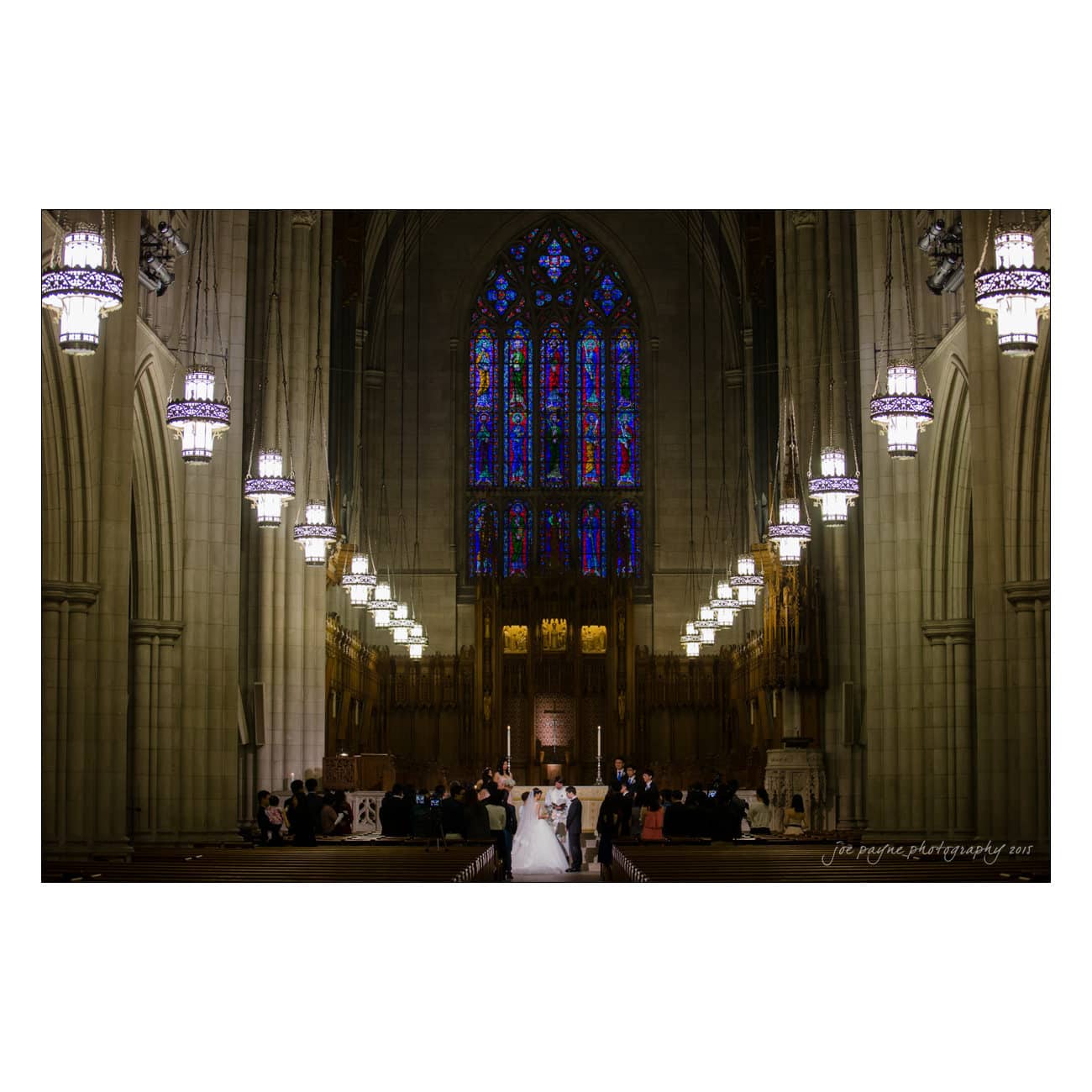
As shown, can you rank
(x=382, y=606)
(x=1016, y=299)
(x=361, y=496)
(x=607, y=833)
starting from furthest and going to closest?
(x=361, y=496) → (x=382, y=606) → (x=607, y=833) → (x=1016, y=299)

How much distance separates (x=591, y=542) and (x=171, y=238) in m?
23.7

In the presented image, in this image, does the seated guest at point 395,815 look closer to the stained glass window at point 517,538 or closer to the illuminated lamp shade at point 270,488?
the illuminated lamp shade at point 270,488

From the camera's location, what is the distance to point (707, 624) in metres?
33.3

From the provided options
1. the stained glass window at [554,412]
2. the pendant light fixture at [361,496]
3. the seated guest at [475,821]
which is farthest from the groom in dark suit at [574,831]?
the stained glass window at [554,412]

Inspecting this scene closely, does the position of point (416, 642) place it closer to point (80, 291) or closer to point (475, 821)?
point (475, 821)

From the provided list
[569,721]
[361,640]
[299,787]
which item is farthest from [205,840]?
[569,721]

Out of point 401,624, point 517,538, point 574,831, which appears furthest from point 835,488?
point 517,538

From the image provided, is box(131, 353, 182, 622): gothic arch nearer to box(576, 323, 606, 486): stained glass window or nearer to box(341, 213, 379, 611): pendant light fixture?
box(341, 213, 379, 611): pendant light fixture

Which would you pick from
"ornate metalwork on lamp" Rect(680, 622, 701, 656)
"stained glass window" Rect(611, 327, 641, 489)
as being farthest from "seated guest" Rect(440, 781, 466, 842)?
"stained glass window" Rect(611, 327, 641, 489)

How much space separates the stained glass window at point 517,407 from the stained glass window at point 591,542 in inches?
65.0

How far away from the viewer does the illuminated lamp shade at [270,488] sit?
60.9ft

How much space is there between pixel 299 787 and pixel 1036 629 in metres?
10.4

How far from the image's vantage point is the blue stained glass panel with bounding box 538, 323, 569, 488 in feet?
136

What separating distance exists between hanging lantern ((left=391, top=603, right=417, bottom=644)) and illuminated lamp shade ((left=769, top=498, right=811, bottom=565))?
10715mm
